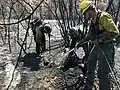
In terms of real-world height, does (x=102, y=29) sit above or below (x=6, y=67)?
above

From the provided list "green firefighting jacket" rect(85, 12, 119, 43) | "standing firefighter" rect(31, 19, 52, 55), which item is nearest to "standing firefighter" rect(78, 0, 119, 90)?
"green firefighting jacket" rect(85, 12, 119, 43)

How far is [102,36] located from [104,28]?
0.14 metres

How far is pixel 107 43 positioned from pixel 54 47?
4230 mm

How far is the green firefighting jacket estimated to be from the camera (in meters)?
4.38

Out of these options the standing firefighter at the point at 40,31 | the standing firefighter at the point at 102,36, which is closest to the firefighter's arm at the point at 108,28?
the standing firefighter at the point at 102,36

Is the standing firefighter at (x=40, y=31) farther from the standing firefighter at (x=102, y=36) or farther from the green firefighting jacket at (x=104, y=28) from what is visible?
the green firefighting jacket at (x=104, y=28)

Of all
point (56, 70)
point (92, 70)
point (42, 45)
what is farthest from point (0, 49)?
point (92, 70)

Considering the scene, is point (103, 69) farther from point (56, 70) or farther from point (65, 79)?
point (56, 70)

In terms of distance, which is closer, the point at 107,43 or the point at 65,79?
the point at 107,43

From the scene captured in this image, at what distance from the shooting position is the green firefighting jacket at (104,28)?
4.38 m

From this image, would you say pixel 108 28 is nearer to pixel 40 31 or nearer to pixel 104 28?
pixel 104 28

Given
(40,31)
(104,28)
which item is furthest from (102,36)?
(40,31)

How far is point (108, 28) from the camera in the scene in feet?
14.4

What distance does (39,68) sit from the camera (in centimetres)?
704
